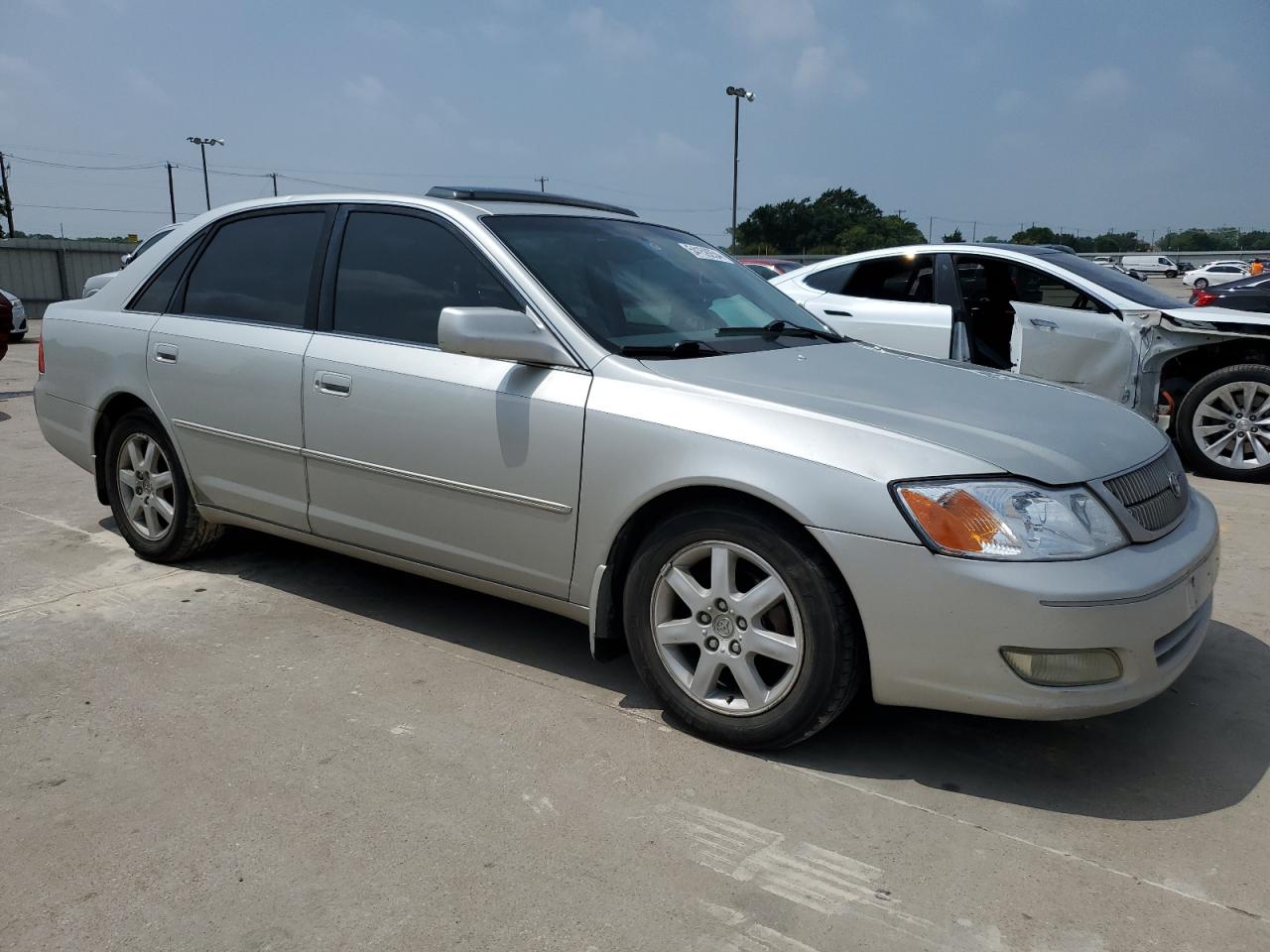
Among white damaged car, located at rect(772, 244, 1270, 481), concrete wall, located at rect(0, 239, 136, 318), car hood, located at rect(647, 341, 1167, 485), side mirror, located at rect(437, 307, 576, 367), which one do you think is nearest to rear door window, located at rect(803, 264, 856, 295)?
white damaged car, located at rect(772, 244, 1270, 481)

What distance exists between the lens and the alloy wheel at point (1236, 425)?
704cm

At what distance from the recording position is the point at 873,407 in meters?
3.03

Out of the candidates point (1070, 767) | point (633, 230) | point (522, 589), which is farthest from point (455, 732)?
point (633, 230)

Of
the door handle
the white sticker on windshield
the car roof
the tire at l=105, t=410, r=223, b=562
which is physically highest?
the car roof

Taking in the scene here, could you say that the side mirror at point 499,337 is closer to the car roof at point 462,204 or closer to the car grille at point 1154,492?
the car roof at point 462,204

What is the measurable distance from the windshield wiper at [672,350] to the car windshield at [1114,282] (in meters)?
4.83

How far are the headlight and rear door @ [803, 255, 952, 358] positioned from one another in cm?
451

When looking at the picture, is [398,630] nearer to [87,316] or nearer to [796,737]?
[796,737]

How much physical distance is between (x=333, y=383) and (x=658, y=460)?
1398mm

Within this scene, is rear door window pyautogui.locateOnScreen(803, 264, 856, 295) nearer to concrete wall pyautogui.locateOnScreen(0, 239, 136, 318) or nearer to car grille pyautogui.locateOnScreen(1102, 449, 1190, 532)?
car grille pyautogui.locateOnScreen(1102, 449, 1190, 532)

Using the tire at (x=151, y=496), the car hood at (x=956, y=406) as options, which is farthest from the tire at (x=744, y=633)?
the tire at (x=151, y=496)

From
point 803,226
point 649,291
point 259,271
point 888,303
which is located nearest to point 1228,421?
point 888,303

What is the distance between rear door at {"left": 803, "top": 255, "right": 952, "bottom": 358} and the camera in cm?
730

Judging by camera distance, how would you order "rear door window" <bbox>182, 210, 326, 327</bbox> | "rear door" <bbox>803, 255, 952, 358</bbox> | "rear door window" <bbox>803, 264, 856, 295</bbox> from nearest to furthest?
1. "rear door window" <bbox>182, 210, 326, 327</bbox>
2. "rear door" <bbox>803, 255, 952, 358</bbox>
3. "rear door window" <bbox>803, 264, 856, 295</bbox>
